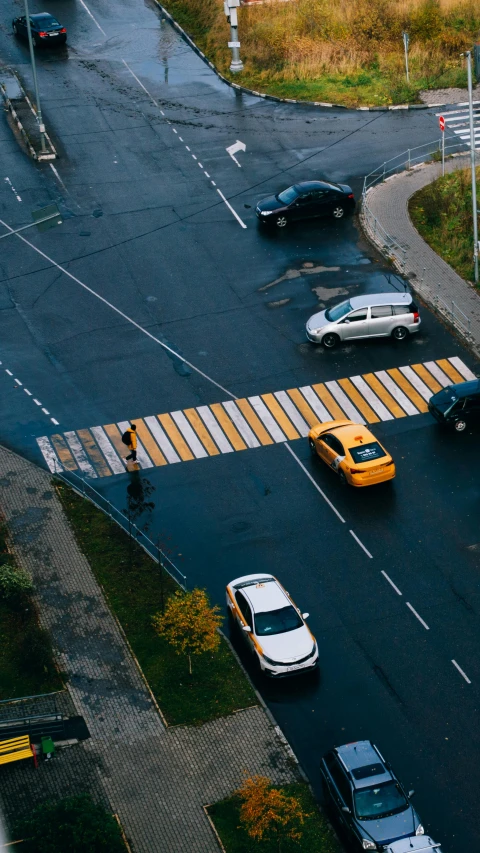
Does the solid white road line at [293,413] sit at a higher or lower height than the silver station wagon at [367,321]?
lower

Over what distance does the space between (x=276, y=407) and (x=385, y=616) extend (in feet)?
36.0

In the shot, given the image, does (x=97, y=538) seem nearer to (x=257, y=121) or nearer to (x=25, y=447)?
(x=25, y=447)

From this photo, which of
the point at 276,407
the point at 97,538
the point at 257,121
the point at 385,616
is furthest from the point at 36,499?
the point at 257,121

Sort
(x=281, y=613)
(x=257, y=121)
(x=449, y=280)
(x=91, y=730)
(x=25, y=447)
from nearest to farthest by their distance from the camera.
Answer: (x=91, y=730) → (x=281, y=613) → (x=25, y=447) → (x=449, y=280) → (x=257, y=121)

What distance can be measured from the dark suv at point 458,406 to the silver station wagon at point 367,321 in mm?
5327

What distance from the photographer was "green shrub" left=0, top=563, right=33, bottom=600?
31.0 metres

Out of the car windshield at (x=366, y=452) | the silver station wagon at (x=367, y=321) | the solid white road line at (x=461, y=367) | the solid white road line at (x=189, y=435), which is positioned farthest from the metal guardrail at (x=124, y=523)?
the solid white road line at (x=461, y=367)

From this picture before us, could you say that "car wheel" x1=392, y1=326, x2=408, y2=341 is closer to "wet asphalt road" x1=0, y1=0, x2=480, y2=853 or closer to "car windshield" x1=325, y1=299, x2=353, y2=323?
"wet asphalt road" x1=0, y1=0, x2=480, y2=853

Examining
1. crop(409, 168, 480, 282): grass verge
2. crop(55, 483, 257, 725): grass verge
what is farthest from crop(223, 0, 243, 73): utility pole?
crop(55, 483, 257, 725): grass verge

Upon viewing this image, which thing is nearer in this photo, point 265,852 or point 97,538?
point 265,852

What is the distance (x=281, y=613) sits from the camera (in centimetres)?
2984

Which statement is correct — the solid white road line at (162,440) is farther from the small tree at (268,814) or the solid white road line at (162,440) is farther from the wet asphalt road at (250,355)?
the small tree at (268,814)

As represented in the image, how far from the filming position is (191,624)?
2859 centimetres

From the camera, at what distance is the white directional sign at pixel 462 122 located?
57244 millimetres
